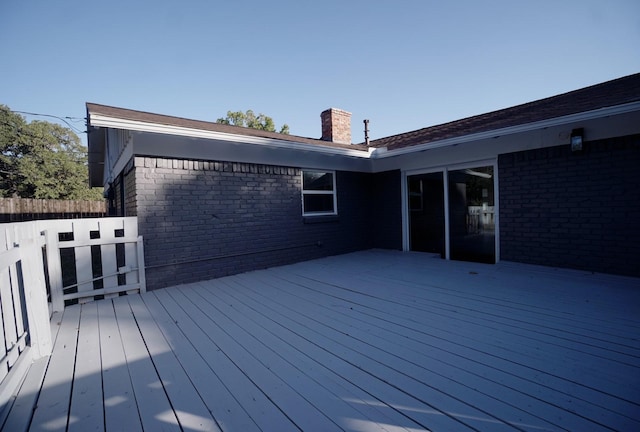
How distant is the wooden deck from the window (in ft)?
10.9

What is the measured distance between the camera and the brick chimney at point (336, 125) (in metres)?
9.37

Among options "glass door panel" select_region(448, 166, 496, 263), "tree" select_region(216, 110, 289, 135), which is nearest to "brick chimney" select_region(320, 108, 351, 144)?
"glass door panel" select_region(448, 166, 496, 263)

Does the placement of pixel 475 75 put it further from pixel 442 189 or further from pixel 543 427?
pixel 543 427

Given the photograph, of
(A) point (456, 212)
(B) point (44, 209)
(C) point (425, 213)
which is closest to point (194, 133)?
(A) point (456, 212)

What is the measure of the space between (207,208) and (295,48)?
7.42m

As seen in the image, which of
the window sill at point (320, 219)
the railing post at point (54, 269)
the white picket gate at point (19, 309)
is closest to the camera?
the white picket gate at point (19, 309)

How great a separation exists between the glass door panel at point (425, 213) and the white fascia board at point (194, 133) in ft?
8.05

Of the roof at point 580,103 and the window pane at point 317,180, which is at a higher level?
the roof at point 580,103

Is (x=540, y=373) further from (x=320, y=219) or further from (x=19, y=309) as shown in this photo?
(x=320, y=219)

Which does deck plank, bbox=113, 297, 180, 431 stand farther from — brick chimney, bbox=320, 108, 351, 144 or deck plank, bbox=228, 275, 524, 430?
brick chimney, bbox=320, 108, 351, 144

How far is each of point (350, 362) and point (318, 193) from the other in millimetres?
5477

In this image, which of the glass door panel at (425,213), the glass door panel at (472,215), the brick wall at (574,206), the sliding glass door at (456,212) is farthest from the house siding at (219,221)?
the brick wall at (574,206)

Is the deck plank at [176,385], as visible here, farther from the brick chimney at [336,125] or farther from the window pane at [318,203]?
the brick chimney at [336,125]

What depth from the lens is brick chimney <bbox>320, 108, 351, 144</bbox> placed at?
9.37 meters
